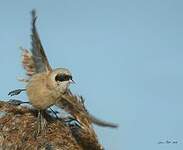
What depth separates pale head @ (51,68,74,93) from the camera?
29.8ft

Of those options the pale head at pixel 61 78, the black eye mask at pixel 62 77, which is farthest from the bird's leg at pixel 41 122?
the black eye mask at pixel 62 77

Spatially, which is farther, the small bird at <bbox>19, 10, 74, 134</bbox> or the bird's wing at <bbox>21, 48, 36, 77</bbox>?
the bird's wing at <bbox>21, 48, 36, 77</bbox>

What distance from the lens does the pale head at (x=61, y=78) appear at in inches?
358

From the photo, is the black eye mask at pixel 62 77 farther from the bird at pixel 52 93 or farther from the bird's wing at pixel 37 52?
the bird's wing at pixel 37 52

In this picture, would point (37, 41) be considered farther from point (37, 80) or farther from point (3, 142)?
point (3, 142)

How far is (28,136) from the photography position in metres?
9.16

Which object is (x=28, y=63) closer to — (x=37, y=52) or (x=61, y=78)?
(x=37, y=52)

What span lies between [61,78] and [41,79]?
48 centimetres

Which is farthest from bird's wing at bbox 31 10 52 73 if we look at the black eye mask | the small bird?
the black eye mask

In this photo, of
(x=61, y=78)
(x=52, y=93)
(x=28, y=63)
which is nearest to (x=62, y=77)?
(x=61, y=78)

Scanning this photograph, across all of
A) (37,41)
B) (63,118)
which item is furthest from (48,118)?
(37,41)

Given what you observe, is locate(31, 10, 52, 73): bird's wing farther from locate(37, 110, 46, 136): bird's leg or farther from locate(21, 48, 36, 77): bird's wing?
locate(37, 110, 46, 136): bird's leg

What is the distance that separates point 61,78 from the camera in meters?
9.23

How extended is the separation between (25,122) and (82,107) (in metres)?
0.66
